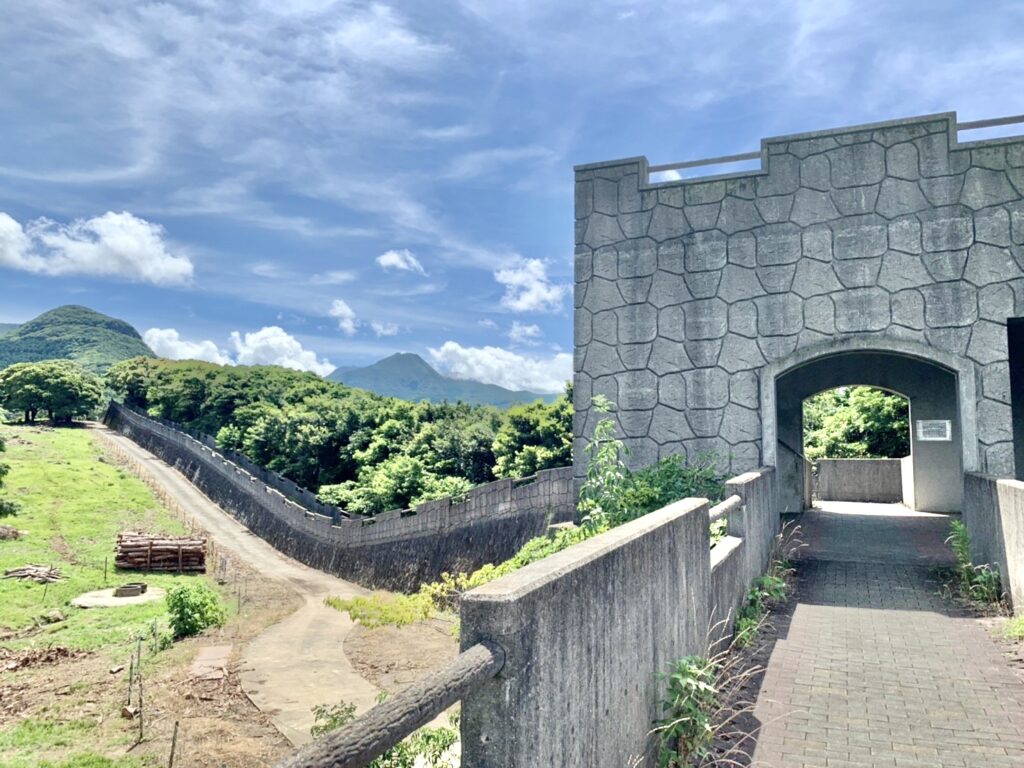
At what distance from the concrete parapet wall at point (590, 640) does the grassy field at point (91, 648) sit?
8663 mm

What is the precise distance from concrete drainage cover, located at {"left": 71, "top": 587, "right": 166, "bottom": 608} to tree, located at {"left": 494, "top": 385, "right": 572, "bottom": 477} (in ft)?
43.8

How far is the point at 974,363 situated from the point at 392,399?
35.9 metres

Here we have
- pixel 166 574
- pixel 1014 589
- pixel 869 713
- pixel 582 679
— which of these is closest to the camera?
pixel 582 679

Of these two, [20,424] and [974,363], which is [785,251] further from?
[20,424]

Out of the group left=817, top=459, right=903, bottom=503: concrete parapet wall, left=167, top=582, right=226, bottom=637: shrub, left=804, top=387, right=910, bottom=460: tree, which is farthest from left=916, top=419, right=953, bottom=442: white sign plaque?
left=167, top=582, right=226, bottom=637: shrub

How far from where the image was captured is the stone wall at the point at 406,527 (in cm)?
1941

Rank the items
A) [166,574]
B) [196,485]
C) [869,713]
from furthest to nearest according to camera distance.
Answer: [196,485] → [166,574] → [869,713]

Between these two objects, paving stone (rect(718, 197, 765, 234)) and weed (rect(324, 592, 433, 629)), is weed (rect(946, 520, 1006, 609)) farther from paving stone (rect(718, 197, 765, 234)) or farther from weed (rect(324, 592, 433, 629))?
weed (rect(324, 592, 433, 629))

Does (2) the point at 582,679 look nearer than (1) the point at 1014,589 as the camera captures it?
Yes

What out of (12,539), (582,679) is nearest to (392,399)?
(12,539)

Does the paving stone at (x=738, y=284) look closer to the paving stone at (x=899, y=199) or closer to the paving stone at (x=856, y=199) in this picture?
the paving stone at (x=856, y=199)

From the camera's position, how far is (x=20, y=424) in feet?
235

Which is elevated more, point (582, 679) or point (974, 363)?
point (974, 363)

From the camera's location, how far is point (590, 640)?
10.2 feet
